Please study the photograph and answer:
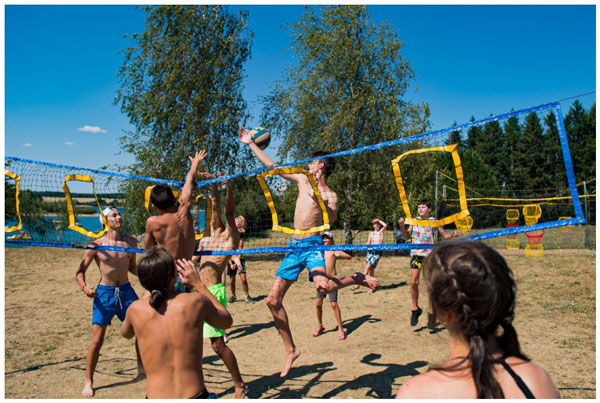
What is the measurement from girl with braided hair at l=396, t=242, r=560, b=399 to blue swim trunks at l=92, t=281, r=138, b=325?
4.44 metres

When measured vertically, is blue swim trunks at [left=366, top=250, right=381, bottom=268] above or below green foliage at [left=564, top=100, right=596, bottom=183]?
below

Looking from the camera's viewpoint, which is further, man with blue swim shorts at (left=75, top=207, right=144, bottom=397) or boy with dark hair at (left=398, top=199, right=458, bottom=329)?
boy with dark hair at (left=398, top=199, right=458, bottom=329)

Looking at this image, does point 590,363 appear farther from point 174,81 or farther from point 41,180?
point 174,81

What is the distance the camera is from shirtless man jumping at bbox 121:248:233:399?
2.48 m

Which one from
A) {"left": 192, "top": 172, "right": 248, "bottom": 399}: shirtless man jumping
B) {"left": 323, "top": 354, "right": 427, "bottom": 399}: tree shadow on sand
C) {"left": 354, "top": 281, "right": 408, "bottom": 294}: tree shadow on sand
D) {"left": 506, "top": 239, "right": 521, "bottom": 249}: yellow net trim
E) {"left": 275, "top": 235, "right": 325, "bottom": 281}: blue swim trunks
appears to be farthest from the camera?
{"left": 506, "top": 239, "right": 521, "bottom": 249}: yellow net trim

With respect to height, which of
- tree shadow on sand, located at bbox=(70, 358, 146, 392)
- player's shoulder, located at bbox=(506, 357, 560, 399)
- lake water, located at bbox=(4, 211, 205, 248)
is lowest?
tree shadow on sand, located at bbox=(70, 358, 146, 392)

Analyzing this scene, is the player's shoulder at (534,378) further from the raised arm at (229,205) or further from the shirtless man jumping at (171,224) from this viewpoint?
the raised arm at (229,205)

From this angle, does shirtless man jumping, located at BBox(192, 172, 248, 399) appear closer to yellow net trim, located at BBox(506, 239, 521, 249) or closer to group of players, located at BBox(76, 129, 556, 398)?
group of players, located at BBox(76, 129, 556, 398)

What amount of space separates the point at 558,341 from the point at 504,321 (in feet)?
19.2

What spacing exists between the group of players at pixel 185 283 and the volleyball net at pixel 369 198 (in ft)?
0.59

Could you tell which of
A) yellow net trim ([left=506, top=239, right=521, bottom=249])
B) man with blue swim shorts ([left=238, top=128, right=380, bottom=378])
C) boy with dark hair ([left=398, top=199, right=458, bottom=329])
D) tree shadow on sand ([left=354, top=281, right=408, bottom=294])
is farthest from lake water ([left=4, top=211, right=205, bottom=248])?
yellow net trim ([left=506, top=239, right=521, bottom=249])

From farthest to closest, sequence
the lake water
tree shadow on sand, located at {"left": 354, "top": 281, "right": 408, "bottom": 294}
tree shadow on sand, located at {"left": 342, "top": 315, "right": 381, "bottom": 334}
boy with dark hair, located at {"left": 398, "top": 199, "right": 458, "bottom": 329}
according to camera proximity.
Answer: tree shadow on sand, located at {"left": 354, "top": 281, "right": 408, "bottom": 294}, tree shadow on sand, located at {"left": 342, "top": 315, "right": 381, "bottom": 334}, boy with dark hair, located at {"left": 398, "top": 199, "right": 458, "bottom": 329}, the lake water

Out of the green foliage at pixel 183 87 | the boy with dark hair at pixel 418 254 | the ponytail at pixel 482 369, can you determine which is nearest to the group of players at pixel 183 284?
the boy with dark hair at pixel 418 254

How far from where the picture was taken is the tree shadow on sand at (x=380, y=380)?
4.70 m
